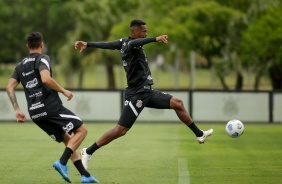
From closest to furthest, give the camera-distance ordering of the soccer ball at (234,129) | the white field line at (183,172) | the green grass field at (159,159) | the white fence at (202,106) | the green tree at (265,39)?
the white field line at (183,172) < the green grass field at (159,159) < the soccer ball at (234,129) < the white fence at (202,106) < the green tree at (265,39)

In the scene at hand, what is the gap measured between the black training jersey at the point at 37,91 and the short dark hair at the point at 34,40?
0.13 metres

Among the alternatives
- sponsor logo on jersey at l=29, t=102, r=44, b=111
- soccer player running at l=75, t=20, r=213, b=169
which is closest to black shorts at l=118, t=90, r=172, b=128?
soccer player running at l=75, t=20, r=213, b=169

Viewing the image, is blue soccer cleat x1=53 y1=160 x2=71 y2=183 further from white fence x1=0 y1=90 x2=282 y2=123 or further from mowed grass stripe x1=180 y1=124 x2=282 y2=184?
white fence x1=0 y1=90 x2=282 y2=123

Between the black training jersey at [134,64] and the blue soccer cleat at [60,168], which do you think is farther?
the black training jersey at [134,64]

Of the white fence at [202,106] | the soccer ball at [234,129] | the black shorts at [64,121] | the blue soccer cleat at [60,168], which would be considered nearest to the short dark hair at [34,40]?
the black shorts at [64,121]

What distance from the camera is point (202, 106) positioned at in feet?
104

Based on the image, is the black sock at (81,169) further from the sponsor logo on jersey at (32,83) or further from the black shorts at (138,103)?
the black shorts at (138,103)

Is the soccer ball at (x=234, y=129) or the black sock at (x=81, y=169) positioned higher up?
the black sock at (x=81, y=169)

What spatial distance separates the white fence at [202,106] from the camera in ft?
103

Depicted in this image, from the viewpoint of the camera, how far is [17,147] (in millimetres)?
19609

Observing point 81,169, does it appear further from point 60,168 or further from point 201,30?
point 201,30

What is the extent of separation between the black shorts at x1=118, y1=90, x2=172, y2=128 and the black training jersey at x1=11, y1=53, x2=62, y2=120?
211 cm

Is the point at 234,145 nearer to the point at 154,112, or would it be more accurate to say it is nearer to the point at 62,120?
the point at 62,120

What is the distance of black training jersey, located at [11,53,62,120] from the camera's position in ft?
38.4
